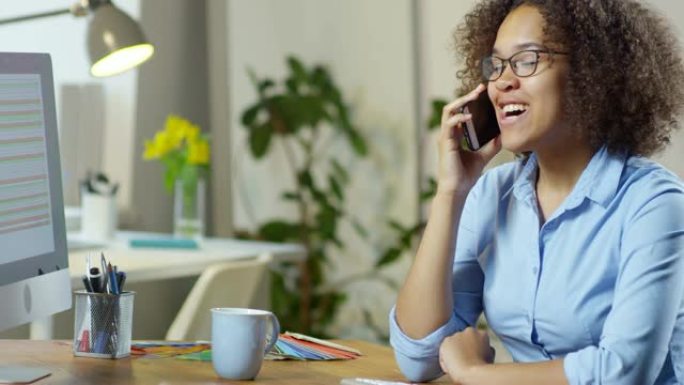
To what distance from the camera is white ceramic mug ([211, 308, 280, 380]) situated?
1.77m

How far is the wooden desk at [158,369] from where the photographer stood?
1.75 m

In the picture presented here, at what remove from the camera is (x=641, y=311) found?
1.68m

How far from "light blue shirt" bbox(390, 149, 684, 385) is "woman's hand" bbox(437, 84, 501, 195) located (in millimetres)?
39

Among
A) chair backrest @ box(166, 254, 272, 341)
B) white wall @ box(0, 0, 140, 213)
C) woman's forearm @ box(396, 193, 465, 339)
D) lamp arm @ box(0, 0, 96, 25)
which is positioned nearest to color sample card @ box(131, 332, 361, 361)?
woman's forearm @ box(396, 193, 465, 339)

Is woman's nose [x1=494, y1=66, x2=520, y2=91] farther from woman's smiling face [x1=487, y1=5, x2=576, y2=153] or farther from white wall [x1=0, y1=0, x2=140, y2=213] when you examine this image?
white wall [x1=0, y1=0, x2=140, y2=213]

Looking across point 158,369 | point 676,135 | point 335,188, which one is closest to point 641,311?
point 158,369

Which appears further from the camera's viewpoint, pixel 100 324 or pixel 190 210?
pixel 190 210

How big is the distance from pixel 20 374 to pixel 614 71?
99 centimetres

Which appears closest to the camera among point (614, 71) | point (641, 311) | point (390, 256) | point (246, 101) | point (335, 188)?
point (641, 311)

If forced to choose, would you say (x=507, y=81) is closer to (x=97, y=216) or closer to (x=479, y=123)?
(x=479, y=123)

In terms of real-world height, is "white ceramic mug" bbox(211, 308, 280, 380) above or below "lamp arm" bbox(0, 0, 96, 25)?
below

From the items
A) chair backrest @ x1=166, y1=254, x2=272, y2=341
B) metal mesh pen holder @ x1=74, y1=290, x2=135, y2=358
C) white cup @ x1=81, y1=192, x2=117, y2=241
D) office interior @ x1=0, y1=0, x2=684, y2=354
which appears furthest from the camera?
office interior @ x1=0, y1=0, x2=684, y2=354

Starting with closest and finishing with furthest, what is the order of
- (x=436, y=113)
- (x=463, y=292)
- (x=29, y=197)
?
(x=29, y=197), (x=463, y=292), (x=436, y=113)

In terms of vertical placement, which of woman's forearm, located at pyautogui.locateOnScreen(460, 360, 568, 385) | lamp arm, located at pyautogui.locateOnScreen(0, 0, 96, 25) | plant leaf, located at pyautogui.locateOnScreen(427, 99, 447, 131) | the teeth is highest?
lamp arm, located at pyautogui.locateOnScreen(0, 0, 96, 25)
